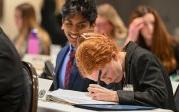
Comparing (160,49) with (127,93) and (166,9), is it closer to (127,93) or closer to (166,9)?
(127,93)

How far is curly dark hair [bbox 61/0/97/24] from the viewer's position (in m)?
3.03

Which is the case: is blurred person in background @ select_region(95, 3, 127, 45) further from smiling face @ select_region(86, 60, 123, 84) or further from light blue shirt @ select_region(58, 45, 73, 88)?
smiling face @ select_region(86, 60, 123, 84)

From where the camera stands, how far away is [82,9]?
3031 millimetres

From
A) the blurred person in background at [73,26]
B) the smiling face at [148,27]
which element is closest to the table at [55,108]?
the blurred person in background at [73,26]

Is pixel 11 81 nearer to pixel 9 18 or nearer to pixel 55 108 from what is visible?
pixel 55 108

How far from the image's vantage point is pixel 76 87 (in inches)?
115

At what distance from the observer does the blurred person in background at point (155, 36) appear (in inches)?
176

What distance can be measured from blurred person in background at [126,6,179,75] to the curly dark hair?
1.42m

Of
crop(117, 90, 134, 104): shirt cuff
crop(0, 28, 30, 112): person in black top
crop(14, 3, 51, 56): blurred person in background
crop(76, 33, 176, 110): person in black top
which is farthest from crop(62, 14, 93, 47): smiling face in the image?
crop(14, 3, 51, 56): blurred person in background

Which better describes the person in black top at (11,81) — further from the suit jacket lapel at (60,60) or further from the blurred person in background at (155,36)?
the blurred person in background at (155,36)

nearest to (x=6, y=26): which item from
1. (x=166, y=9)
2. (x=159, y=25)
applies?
(x=166, y=9)

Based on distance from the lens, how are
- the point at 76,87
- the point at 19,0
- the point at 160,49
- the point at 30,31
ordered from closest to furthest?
1. the point at 76,87
2. the point at 160,49
3. the point at 30,31
4. the point at 19,0


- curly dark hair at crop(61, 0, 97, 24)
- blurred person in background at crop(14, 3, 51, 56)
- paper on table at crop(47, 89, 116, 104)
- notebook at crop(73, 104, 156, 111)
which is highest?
curly dark hair at crop(61, 0, 97, 24)

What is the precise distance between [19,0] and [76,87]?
4.68 meters
